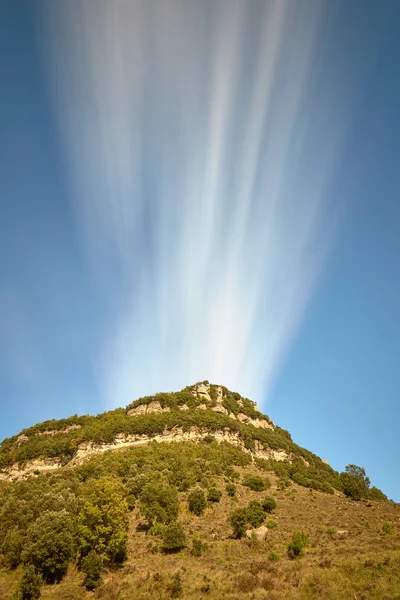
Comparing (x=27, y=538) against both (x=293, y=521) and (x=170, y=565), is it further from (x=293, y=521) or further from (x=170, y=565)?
(x=293, y=521)

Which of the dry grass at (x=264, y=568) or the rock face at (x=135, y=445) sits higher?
the rock face at (x=135, y=445)

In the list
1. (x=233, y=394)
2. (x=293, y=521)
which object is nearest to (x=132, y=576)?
(x=293, y=521)

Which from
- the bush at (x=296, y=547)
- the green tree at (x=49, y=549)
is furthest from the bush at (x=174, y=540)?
the bush at (x=296, y=547)

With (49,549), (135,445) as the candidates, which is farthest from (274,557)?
(135,445)

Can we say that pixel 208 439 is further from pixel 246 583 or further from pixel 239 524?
pixel 246 583

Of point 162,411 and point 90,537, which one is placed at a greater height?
point 162,411

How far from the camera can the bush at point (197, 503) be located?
4641 cm

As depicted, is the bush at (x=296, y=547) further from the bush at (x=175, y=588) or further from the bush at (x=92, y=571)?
the bush at (x=92, y=571)

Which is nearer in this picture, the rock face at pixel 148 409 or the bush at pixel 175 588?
the bush at pixel 175 588

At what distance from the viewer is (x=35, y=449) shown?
89.4 meters

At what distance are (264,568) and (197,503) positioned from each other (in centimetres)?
2303

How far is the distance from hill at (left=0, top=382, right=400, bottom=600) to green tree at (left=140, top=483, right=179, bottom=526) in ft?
0.59

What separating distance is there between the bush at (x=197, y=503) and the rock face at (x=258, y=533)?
34.3ft

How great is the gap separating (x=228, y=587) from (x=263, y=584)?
2.72 m
